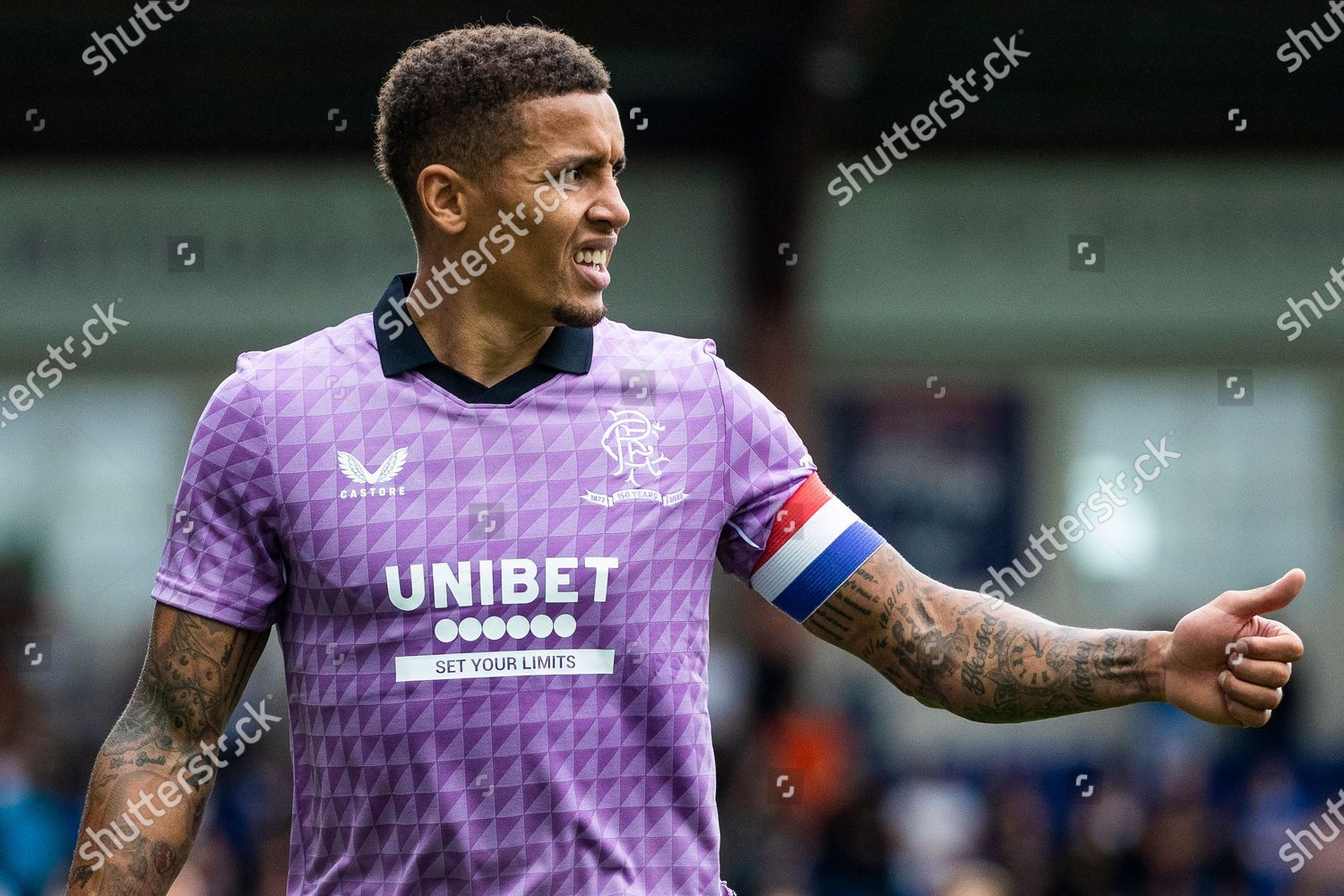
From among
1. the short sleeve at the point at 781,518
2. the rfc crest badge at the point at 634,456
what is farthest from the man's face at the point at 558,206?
the short sleeve at the point at 781,518

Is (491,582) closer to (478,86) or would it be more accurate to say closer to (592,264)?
(592,264)

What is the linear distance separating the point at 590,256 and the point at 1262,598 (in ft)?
3.31

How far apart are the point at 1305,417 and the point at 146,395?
25.3 feet

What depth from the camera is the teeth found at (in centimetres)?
259

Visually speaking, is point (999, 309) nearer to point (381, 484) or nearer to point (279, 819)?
point (279, 819)

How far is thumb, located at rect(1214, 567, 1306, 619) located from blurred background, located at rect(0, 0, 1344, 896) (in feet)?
26.8

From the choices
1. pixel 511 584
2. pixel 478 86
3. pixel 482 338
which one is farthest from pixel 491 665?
pixel 478 86

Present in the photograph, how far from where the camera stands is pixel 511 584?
2.46m

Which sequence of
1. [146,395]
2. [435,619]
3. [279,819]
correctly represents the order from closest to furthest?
[435,619] < [279,819] < [146,395]

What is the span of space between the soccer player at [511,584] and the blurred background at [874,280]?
26.1 ft

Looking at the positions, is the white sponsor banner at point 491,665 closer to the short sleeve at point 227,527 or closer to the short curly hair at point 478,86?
the short sleeve at point 227,527

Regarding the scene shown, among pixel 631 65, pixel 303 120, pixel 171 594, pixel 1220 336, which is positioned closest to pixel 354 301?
A: pixel 303 120

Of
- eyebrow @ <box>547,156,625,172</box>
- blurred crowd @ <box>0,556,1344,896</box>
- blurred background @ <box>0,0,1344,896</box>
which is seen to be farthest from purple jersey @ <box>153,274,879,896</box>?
blurred background @ <box>0,0,1344,896</box>

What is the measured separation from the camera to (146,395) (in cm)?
1216
